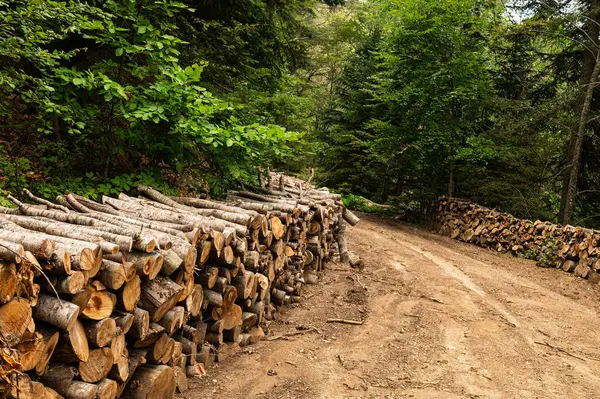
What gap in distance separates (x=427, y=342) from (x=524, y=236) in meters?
9.06

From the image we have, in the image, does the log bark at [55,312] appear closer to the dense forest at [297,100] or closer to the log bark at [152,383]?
the log bark at [152,383]

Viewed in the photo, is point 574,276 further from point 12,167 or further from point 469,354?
point 12,167

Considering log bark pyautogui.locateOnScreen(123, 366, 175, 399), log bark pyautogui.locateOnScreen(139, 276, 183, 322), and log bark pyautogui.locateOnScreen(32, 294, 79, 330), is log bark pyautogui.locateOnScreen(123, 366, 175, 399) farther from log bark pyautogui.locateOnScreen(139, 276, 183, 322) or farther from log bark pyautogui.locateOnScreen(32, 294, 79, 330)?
log bark pyautogui.locateOnScreen(32, 294, 79, 330)

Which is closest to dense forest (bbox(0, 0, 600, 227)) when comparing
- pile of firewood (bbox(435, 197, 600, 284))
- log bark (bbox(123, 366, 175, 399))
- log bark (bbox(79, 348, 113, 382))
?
pile of firewood (bbox(435, 197, 600, 284))

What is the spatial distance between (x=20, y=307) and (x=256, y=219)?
11.0ft

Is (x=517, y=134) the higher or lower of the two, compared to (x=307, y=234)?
higher

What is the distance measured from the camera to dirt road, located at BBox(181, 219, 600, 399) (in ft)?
15.0

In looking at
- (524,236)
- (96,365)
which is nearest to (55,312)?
(96,365)

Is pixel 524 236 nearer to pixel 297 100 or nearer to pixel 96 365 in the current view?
pixel 297 100

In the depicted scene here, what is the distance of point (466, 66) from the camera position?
16578mm

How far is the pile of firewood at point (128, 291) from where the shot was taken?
2505 mm

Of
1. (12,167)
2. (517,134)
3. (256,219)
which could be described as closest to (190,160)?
(256,219)

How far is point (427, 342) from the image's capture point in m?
5.87

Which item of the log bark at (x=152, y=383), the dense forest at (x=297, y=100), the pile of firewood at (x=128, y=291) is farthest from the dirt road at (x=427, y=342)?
the dense forest at (x=297, y=100)
